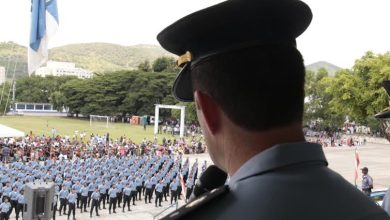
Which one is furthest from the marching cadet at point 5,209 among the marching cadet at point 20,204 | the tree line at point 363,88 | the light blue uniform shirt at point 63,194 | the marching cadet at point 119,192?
the tree line at point 363,88

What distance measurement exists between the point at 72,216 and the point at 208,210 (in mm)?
14520

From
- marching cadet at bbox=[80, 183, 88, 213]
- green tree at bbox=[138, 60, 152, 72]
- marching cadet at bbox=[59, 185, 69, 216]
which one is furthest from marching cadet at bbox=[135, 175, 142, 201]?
green tree at bbox=[138, 60, 152, 72]

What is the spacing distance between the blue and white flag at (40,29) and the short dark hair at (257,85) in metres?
8.74

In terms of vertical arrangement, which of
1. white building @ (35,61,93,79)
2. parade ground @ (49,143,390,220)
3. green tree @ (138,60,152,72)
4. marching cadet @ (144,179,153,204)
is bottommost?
parade ground @ (49,143,390,220)

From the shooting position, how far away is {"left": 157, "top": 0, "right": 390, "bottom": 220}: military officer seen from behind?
0.91 metres

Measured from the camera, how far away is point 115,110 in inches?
2670

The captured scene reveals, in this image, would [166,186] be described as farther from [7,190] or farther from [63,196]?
[7,190]

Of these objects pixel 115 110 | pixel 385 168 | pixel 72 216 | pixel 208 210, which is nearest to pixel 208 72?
pixel 208 210

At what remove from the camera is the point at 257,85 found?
985 mm

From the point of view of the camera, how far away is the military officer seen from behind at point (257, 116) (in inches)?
35.9

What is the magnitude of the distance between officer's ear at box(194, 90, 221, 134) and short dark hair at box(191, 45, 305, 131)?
0.01 m

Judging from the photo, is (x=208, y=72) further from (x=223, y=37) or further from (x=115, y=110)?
(x=115, y=110)

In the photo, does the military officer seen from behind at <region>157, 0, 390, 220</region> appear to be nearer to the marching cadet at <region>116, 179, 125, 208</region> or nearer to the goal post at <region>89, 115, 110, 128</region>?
the marching cadet at <region>116, 179, 125, 208</region>

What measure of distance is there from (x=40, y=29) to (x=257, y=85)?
9.26m
